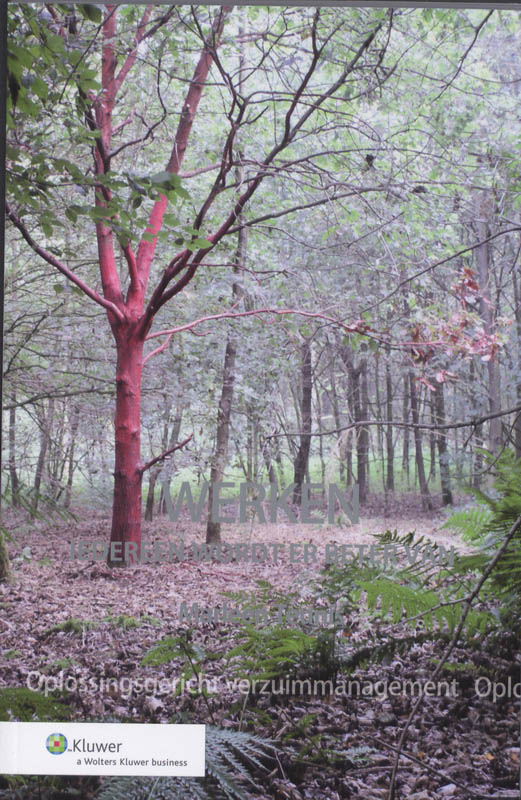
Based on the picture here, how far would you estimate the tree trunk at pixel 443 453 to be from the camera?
89.7 inches

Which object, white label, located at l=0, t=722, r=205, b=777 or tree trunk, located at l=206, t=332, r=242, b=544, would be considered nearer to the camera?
white label, located at l=0, t=722, r=205, b=777

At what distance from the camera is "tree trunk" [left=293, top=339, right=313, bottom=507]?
225 cm

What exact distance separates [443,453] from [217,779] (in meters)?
1.37

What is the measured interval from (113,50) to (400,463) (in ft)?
6.05

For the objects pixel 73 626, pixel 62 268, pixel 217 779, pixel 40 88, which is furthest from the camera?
pixel 62 268

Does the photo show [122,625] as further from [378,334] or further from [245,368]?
[378,334]

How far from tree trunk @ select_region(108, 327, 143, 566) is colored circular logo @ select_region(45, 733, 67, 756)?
0.59 metres

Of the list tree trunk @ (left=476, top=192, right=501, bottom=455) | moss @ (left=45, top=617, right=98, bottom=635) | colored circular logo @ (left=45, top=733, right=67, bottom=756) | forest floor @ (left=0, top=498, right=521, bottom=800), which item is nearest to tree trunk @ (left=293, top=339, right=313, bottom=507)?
forest floor @ (left=0, top=498, right=521, bottom=800)

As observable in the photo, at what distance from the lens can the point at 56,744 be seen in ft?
6.84

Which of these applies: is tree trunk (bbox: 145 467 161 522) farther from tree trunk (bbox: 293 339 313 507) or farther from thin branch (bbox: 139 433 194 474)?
tree trunk (bbox: 293 339 313 507)

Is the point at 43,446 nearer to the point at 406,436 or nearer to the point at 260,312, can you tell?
the point at 260,312

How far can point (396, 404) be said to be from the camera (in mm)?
2264

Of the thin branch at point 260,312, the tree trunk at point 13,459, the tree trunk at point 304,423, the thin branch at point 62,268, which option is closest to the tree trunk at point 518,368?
the thin branch at point 260,312

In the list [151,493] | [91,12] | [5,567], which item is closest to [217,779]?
[151,493]
